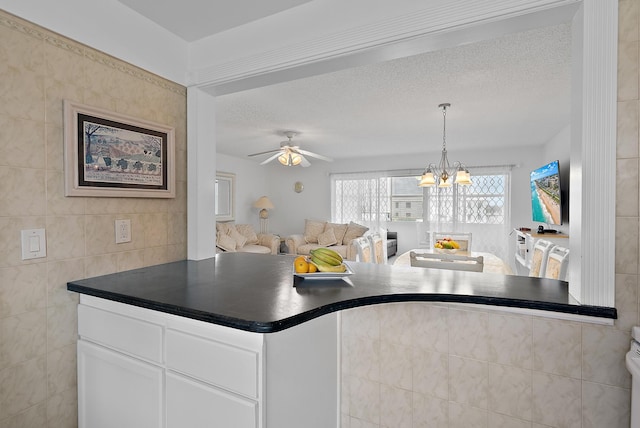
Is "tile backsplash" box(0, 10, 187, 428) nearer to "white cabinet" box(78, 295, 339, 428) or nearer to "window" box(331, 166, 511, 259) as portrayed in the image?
"white cabinet" box(78, 295, 339, 428)

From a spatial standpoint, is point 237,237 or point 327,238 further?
point 327,238

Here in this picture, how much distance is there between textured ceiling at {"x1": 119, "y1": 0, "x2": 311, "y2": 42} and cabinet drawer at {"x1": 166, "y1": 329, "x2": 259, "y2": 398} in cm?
151

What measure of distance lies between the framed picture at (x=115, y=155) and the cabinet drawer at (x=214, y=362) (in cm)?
82

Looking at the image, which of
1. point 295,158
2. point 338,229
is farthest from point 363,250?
point 338,229

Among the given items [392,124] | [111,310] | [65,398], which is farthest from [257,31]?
[392,124]

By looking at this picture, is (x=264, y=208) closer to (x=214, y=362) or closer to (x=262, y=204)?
(x=262, y=204)

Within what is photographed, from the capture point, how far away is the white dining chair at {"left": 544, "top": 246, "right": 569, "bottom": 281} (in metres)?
2.28

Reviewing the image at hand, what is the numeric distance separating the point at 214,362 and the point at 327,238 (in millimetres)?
5704

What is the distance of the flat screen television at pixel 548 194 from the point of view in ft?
12.8

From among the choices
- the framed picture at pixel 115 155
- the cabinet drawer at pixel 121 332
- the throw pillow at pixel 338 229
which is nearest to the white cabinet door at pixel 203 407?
the cabinet drawer at pixel 121 332

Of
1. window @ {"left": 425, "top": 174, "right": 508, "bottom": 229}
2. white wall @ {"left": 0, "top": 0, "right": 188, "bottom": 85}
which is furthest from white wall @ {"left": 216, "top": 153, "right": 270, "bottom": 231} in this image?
white wall @ {"left": 0, "top": 0, "right": 188, "bottom": 85}

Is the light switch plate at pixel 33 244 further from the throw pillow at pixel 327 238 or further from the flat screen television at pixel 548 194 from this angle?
the throw pillow at pixel 327 238

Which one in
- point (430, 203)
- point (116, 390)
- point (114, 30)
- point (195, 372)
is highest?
point (114, 30)

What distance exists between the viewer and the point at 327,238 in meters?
6.80
